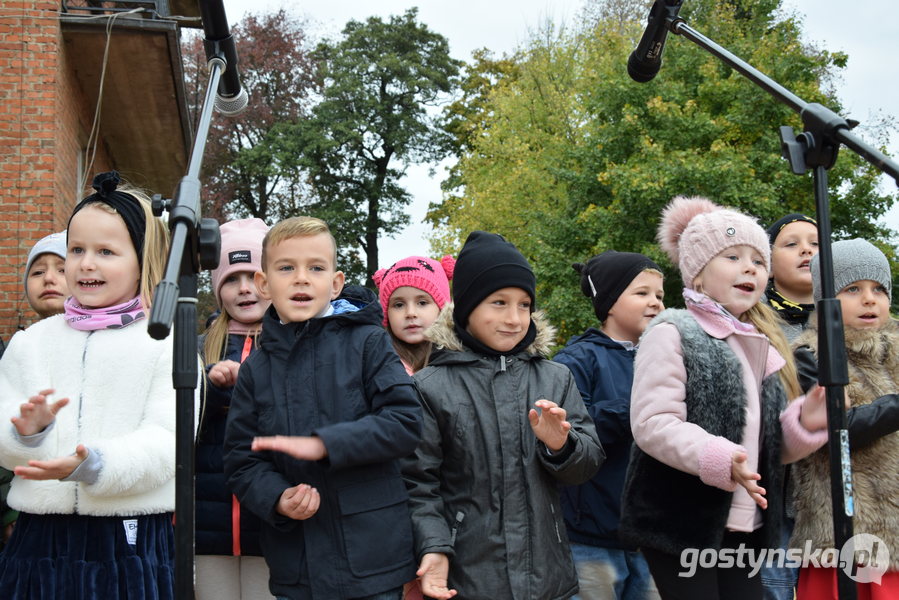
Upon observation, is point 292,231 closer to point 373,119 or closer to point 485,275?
point 485,275

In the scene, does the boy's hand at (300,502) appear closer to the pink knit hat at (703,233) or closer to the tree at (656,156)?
the pink knit hat at (703,233)

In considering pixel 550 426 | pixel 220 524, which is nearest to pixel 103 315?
pixel 220 524

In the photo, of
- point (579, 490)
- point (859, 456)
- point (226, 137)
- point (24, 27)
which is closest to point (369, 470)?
point (579, 490)

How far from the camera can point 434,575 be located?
2545 mm

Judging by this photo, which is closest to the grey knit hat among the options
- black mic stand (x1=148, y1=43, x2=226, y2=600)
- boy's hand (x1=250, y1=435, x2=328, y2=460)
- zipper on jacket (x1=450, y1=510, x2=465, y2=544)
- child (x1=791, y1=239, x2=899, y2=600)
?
child (x1=791, y1=239, x2=899, y2=600)

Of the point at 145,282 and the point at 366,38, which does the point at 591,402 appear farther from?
the point at 366,38

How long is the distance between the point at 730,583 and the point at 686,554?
8.3 inches

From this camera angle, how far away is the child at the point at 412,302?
13.0ft

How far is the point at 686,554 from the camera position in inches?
107

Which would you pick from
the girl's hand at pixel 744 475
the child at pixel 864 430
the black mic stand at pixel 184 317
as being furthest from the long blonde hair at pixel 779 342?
the black mic stand at pixel 184 317

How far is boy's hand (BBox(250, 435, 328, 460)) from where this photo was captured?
7.14ft

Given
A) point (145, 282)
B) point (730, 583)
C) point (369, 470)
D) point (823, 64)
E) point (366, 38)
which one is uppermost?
point (366, 38)

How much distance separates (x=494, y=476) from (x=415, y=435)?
40cm

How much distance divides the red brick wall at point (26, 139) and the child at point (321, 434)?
585 cm
